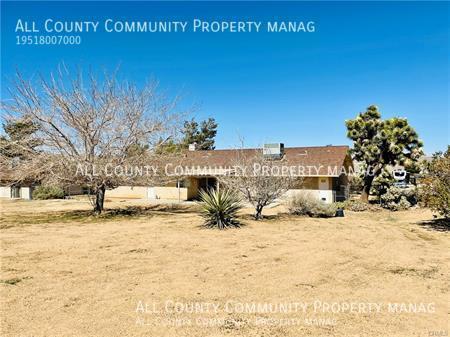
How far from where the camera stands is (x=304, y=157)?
2836 cm

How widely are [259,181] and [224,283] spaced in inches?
376

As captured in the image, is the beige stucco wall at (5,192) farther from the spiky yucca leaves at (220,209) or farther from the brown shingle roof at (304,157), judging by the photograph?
the spiky yucca leaves at (220,209)

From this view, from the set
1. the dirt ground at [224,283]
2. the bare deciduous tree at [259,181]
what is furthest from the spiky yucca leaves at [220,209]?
the bare deciduous tree at [259,181]

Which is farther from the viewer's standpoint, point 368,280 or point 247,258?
point 247,258

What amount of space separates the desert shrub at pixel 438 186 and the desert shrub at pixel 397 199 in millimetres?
8298

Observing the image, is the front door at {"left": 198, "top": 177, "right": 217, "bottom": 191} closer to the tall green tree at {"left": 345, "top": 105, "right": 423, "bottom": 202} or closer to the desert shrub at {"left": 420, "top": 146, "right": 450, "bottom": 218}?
the tall green tree at {"left": 345, "top": 105, "right": 423, "bottom": 202}

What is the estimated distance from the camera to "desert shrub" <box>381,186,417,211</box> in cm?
2269

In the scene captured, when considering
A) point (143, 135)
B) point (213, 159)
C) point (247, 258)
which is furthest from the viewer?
point (213, 159)

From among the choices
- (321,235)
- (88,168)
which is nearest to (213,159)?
(88,168)

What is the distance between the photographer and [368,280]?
7.25 m

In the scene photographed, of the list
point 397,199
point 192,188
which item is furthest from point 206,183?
point 397,199

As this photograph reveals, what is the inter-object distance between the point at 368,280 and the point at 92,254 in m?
7.34

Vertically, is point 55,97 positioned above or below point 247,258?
above

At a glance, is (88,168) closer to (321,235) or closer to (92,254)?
(92,254)
